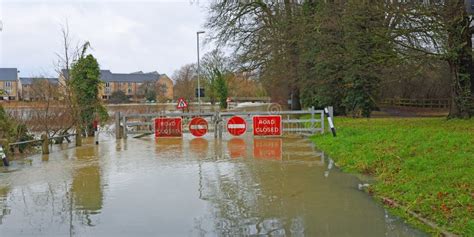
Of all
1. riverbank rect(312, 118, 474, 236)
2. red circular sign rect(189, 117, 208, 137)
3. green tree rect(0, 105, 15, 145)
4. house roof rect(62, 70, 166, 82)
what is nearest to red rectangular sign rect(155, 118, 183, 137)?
red circular sign rect(189, 117, 208, 137)

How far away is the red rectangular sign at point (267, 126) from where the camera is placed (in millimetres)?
17859

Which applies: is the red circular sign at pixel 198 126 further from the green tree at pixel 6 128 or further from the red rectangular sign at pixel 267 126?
the green tree at pixel 6 128

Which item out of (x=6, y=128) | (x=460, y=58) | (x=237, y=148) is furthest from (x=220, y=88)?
(x=6, y=128)

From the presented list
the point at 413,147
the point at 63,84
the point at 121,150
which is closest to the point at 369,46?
the point at 413,147

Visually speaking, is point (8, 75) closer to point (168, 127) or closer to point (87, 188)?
point (168, 127)

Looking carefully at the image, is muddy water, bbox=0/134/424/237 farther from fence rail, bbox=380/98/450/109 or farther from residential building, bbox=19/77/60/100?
fence rail, bbox=380/98/450/109

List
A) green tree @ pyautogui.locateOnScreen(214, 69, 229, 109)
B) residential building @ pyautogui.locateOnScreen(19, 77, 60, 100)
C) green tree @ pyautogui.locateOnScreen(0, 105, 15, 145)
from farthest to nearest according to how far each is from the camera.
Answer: green tree @ pyautogui.locateOnScreen(214, 69, 229, 109), residential building @ pyautogui.locateOnScreen(19, 77, 60, 100), green tree @ pyautogui.locateOnScreen(0, 105, 15, 145)

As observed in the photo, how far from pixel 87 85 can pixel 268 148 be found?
11.5 m

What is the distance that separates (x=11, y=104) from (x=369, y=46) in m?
15.1

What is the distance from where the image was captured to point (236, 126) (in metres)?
18.1

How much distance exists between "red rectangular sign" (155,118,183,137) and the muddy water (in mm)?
6268

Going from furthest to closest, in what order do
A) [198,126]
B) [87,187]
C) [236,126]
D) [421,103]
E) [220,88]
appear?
[220,88], [421,103], [198,126], [236,126], [87,187]

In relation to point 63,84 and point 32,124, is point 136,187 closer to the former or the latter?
point 32,124

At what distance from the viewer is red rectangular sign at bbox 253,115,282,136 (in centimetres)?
1786
